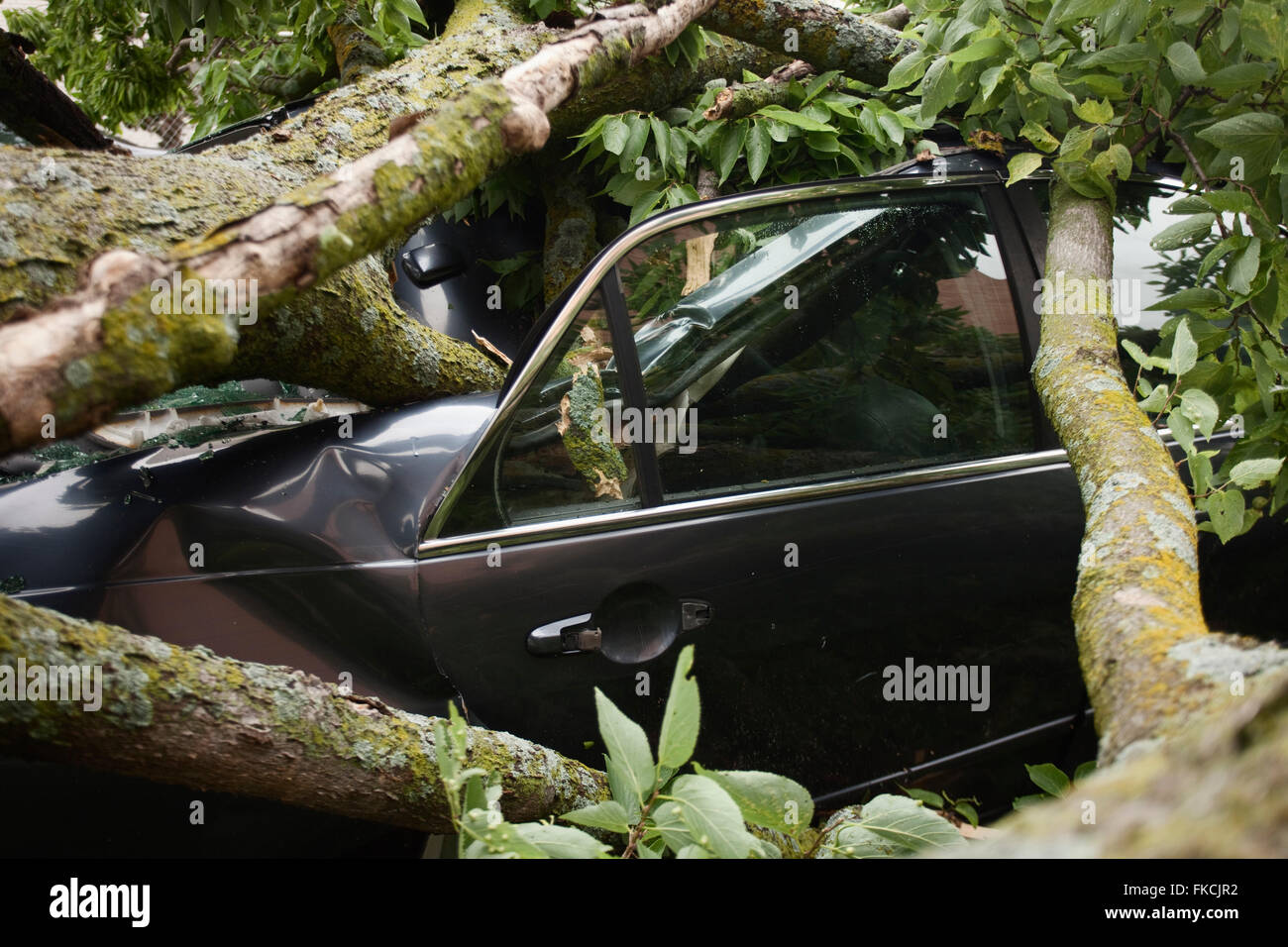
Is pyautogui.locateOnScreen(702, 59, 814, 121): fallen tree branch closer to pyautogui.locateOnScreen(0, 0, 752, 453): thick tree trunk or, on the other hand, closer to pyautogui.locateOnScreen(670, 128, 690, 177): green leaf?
pyautogui.locateOnScreen(670, 128, 690, 177): green leaf

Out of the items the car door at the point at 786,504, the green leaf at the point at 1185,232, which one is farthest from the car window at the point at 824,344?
the green leaf at the point at 1185,232

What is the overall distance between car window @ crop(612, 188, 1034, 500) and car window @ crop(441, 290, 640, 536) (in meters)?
0.07

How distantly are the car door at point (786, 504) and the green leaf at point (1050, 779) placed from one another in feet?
1.22

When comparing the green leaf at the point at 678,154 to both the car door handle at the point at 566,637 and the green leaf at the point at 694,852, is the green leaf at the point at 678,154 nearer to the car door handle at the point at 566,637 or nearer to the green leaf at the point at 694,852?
the car door handle at the point at 566,637

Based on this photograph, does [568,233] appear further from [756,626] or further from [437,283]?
[756,626]

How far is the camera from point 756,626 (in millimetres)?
2131

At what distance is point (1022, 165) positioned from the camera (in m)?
2.37

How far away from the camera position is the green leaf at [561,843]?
1116mm

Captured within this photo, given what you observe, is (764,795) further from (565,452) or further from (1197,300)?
(1197,300)

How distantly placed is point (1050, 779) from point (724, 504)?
0.88m

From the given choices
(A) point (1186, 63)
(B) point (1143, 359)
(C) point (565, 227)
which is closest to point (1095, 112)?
(A) point (1186, 63)

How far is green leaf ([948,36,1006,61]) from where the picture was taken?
2348 mm

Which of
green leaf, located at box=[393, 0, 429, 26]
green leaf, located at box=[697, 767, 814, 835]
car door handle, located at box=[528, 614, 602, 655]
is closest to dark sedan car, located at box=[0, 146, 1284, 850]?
car door handle, located at box=[528, 614, 602, 655]

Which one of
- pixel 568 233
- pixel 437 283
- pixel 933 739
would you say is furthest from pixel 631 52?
pixel 933 739
